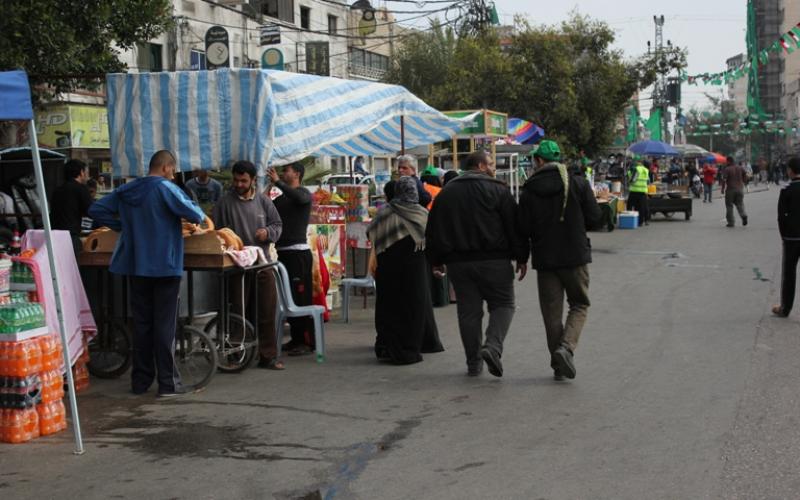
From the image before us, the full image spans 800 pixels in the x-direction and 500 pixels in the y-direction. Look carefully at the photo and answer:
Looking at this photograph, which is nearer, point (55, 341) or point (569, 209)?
point (55, 341)

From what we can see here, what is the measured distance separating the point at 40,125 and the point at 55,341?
20.3 metres

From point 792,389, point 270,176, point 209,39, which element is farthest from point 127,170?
point 209,39

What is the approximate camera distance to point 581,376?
331 inches

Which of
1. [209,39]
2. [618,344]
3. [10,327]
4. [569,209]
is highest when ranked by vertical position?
[209,39]

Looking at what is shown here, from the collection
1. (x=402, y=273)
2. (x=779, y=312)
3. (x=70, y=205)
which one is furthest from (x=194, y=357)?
(x=779, y=312)

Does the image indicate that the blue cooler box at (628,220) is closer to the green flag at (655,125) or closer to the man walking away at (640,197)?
the man walking away at (640,197)

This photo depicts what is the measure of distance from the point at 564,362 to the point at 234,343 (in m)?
2.97

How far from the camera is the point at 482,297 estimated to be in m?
8.52

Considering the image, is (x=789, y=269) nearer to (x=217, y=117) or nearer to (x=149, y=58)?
(x=217, y=117)

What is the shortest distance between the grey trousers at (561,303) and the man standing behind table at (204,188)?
6.16 meters

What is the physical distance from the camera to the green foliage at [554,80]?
37.4 m

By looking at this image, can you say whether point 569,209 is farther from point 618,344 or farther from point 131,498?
point 131,498

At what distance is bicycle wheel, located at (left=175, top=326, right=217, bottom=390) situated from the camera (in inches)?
328

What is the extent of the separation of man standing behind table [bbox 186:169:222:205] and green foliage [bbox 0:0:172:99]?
Answer: 5.89 feet
